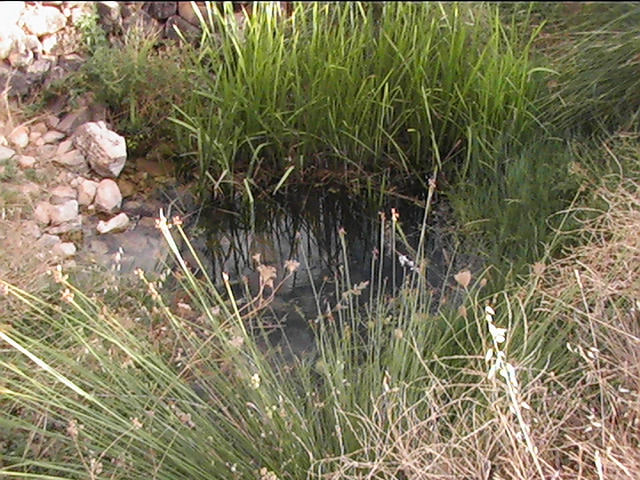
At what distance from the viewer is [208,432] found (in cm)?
212

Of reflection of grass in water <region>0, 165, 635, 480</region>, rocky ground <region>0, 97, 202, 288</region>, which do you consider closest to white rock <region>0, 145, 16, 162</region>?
rocky ground <region>0, 97, 202, 288</region>

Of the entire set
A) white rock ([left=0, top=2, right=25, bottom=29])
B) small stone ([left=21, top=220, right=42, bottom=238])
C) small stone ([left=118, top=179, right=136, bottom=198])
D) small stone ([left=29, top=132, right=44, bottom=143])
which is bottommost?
small stone ([left=118, top=179, right=136, bottom=198])

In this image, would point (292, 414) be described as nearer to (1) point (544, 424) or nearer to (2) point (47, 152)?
(1) point (544, 424)

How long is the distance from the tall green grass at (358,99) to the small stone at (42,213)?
660mm

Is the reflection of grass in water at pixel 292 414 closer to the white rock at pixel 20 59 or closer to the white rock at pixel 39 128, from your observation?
the white rock at pixel 39 128

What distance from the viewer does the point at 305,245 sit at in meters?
3.51

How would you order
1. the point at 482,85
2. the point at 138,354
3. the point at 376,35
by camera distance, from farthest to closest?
the point at 376,35 < the point at 482,85 < the point at 138,354

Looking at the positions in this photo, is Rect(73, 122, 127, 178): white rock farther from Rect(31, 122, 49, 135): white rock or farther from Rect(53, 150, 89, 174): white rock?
Rect(31, 122, 49, 135): white rock

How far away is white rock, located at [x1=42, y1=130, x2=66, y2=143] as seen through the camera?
3777mm

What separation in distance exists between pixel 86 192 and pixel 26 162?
26cm

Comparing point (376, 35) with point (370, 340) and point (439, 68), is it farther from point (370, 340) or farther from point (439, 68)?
point (370, 340)

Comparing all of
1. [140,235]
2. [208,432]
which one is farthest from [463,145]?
[208,432]

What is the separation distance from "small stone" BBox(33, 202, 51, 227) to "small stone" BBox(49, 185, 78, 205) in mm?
90

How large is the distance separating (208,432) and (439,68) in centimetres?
226
